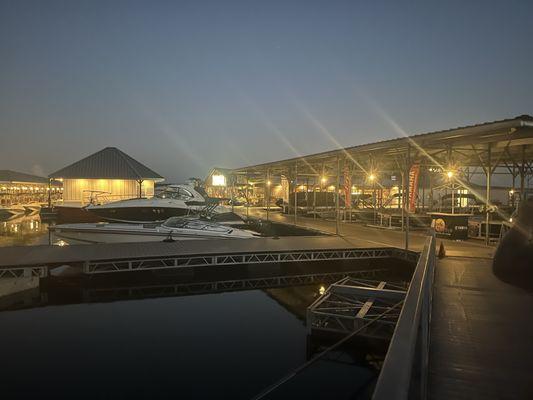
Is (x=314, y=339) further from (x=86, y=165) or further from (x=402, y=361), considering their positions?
(x=86, y=165)

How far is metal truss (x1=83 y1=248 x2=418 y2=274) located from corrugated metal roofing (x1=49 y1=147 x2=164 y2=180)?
21.6 metres

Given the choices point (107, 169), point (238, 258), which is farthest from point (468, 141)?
point (107, 169)

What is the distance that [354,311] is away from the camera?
929cm

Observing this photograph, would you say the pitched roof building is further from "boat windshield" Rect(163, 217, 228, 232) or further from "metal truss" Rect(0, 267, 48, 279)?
"metal truss" Rect(0, 267, 48, 279)

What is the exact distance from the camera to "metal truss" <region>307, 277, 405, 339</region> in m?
8.18

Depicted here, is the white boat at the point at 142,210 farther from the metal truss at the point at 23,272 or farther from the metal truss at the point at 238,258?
the metal truss at the point at 23,272

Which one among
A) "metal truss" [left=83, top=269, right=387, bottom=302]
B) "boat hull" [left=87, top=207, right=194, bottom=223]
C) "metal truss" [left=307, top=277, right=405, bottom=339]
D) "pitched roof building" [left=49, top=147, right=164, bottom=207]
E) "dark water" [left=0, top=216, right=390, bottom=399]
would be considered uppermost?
"pitched roof building" [left=49, top=147, right=164, bottom=207]

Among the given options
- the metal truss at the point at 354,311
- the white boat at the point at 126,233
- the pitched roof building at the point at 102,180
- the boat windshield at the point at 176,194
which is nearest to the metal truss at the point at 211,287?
the white boat at the point at 126,233

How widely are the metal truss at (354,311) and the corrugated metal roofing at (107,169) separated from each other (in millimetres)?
27243

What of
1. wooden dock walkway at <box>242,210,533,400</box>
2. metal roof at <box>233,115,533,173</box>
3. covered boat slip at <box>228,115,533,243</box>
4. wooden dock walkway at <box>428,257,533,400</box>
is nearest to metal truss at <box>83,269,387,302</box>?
covered boat slip at <box>228,115,533,243</box>

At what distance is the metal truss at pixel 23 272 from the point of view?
35.9ft

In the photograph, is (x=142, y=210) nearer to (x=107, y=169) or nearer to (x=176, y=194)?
(x=176, y=194)

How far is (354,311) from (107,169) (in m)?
29.5

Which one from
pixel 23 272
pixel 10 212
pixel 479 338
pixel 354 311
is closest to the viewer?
pixel 479 338
